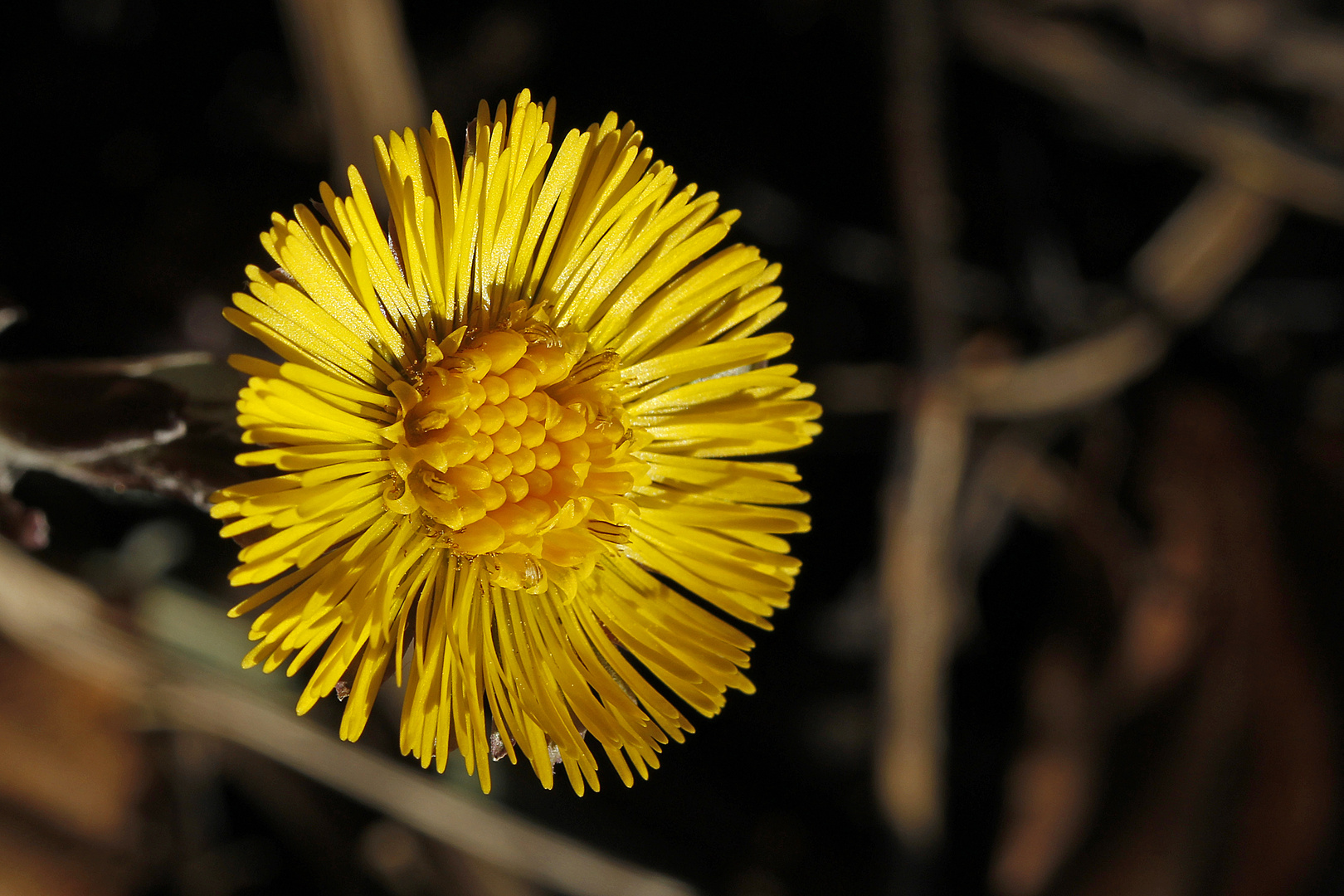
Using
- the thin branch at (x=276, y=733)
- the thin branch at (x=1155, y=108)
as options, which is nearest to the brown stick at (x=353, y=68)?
the thin branch at (x=276, y=733)

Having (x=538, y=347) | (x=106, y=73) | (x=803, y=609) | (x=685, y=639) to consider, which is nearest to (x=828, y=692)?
(x=803, y=609)

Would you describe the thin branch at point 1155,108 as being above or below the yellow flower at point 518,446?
above

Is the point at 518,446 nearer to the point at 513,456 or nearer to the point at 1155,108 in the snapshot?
the point at 513,456

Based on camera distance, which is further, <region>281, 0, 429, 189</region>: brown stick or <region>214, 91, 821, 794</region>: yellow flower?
<region>281, 0, 429, 189</region>: brown stick

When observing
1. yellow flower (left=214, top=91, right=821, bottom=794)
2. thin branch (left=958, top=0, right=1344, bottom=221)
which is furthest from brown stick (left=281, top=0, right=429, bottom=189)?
thin branch (left=958, top=0, right=1344, bottom=221)

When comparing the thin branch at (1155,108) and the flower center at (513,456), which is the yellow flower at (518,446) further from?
the thin branch at (1155,108)

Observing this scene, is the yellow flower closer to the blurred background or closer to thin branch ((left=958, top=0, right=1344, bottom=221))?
the blurred background
